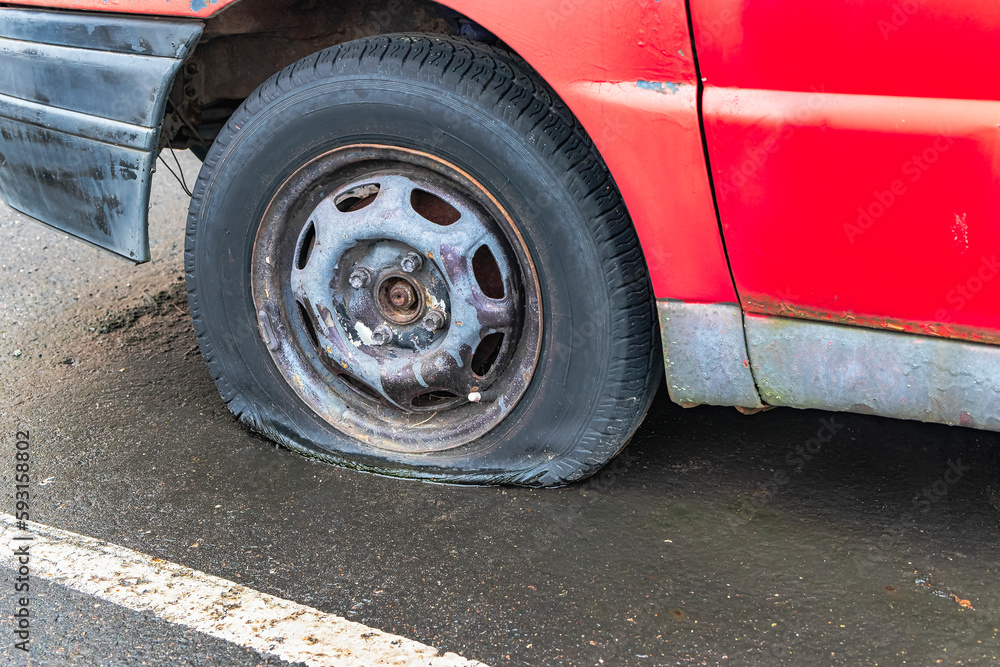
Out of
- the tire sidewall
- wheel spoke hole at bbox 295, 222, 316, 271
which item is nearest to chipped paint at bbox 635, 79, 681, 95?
the tire sidewall

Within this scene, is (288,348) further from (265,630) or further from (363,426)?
(265,630)

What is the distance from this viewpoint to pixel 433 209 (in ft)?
6.86

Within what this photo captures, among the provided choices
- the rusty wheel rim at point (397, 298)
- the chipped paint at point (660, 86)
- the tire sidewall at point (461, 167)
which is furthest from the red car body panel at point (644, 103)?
the rusty wheel rim at point (397, 298)

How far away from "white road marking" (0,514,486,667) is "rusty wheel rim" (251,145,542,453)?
1.89ft

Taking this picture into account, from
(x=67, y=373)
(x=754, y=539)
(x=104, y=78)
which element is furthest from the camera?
(x=67, y=373)

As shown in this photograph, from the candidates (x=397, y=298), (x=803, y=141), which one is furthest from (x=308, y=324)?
(x=803, y=141)

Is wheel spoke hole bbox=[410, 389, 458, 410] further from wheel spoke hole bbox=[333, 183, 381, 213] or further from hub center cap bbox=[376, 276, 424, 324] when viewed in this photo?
wheel spoke hole bbox=[333, 183, 381, 213]

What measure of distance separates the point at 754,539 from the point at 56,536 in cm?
161

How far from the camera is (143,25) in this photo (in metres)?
1.97

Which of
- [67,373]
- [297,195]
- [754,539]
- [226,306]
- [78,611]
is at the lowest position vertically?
[67,373]

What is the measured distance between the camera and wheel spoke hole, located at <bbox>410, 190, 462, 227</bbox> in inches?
82.0

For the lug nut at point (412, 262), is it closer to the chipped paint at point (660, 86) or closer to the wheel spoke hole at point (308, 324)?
the wheel spoke hole at point (308, 324)

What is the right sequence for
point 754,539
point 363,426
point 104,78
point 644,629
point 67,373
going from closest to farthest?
point 644,629
point 754,539
point 104,78
point 363,426
point 67,373

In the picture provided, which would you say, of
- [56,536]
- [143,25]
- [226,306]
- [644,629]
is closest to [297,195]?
[226,306]
